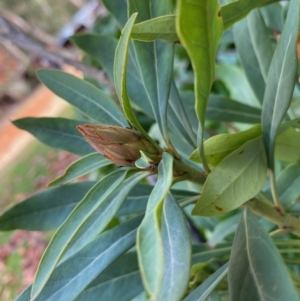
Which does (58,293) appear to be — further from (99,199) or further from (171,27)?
(171,27)

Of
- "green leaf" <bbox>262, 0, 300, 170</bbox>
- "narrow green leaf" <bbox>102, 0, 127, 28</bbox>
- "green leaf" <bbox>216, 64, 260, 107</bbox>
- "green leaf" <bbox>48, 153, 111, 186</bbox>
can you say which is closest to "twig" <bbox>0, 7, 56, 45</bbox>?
"green leaf" <bbox>216, 64, 260, 107</bbox>

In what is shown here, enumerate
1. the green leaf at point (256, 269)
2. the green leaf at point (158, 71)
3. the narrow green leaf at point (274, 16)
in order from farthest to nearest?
the narrow green leaf at point (274, 16) → the green leaf at point (158, 71) → the green leaf at point (256, 269)

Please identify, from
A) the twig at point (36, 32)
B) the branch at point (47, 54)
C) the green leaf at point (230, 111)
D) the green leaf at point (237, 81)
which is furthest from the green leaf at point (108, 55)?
the twig at point (36, 32)

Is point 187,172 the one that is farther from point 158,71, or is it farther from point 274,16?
point 274,16

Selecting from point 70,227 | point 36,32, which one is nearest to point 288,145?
point 70,227

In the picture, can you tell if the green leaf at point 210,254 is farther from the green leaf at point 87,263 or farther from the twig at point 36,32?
the twig at point 36,32

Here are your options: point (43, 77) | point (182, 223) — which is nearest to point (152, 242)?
point (182, 223)

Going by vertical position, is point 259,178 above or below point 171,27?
below

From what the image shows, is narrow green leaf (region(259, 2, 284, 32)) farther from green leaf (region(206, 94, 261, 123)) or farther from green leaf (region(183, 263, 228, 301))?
green leaf (region(183, 263, 228, 301))
